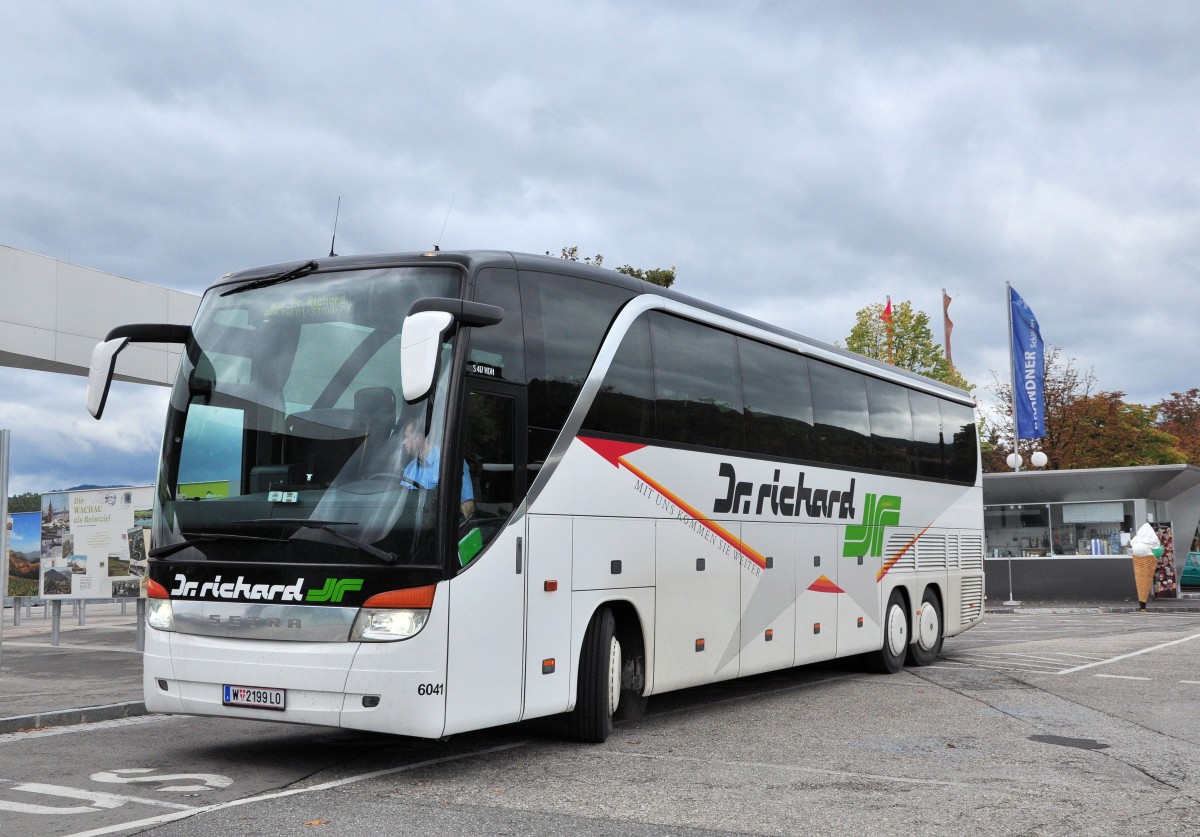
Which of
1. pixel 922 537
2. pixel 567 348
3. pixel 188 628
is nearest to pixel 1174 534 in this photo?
pixel 922 537

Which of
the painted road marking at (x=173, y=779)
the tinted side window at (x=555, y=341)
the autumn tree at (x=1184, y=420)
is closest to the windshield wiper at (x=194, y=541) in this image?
the painted road marking at (x=173, y=779)

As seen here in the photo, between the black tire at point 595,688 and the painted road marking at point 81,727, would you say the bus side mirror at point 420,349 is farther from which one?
the painted road marking at point 81,727

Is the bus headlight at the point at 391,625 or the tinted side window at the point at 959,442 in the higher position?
the tinted side window at the point at 959,442

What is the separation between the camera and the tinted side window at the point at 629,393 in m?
9.76

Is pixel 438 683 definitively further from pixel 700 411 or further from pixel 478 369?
pixel 700 411

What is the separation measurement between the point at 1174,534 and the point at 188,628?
32267mm

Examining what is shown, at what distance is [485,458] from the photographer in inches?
329

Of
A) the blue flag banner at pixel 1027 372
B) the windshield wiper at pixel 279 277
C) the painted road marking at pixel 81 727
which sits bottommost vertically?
the painted road marking at pixel 81 727

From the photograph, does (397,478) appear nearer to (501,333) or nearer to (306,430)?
(306,430)

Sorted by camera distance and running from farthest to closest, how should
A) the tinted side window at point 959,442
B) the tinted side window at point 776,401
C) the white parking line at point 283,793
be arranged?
the tinted side window at point 959,442, the tinted side window at point 776,401, the white parking line at point 283,793

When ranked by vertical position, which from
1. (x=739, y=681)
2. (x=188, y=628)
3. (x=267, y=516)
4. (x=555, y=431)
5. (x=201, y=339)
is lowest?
(x=739, y=681)

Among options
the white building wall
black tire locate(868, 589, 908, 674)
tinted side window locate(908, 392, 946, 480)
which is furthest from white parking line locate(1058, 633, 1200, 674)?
the white building wall

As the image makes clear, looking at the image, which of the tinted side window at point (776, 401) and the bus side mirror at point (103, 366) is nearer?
A: the bus side mirror at point (103, 366)

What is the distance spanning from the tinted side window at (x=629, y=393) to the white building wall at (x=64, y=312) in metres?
8.80
